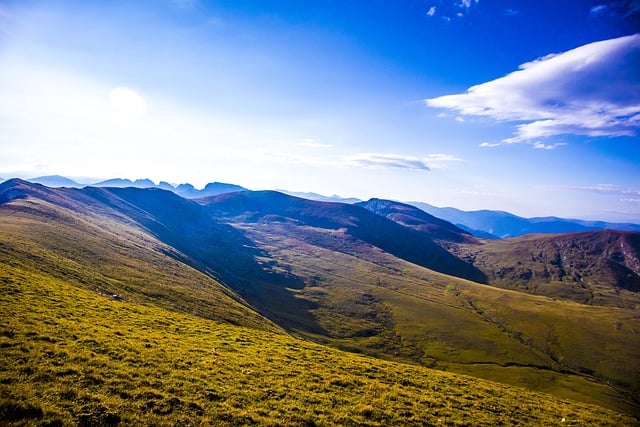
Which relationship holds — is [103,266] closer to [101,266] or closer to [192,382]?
[101,266]

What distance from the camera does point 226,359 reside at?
28406mm

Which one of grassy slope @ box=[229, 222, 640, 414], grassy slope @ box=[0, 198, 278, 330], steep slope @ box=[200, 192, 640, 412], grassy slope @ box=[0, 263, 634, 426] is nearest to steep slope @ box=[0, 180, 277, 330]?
grassy slope @ box=[0, 198, 278, 330]

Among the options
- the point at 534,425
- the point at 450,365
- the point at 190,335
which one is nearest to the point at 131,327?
the point at 190,335

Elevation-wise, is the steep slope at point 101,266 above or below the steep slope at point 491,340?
above

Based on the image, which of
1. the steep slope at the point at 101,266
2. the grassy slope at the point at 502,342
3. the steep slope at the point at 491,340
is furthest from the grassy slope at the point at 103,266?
the grassy slope at the point at 502,342

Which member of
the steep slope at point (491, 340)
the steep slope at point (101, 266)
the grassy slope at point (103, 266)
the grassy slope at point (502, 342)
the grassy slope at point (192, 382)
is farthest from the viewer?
the steep slope at point (491, 340)

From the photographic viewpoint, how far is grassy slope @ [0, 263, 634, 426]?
57.9 ft

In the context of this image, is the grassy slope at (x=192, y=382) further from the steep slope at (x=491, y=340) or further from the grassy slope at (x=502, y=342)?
the grassy slope at (x=502, y=342)

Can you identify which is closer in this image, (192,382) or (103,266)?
(192,382)

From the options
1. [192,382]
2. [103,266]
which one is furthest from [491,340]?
[192,382]

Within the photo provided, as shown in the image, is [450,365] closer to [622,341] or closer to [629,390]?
[629,390]

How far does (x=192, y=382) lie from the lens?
72.4 feet

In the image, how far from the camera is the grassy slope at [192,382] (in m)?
17.7

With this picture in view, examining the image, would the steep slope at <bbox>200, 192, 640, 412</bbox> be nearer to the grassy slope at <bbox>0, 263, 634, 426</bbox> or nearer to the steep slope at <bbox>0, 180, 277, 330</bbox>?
the steep slope at <bbox>0, 180, 277, 330</bbox>
